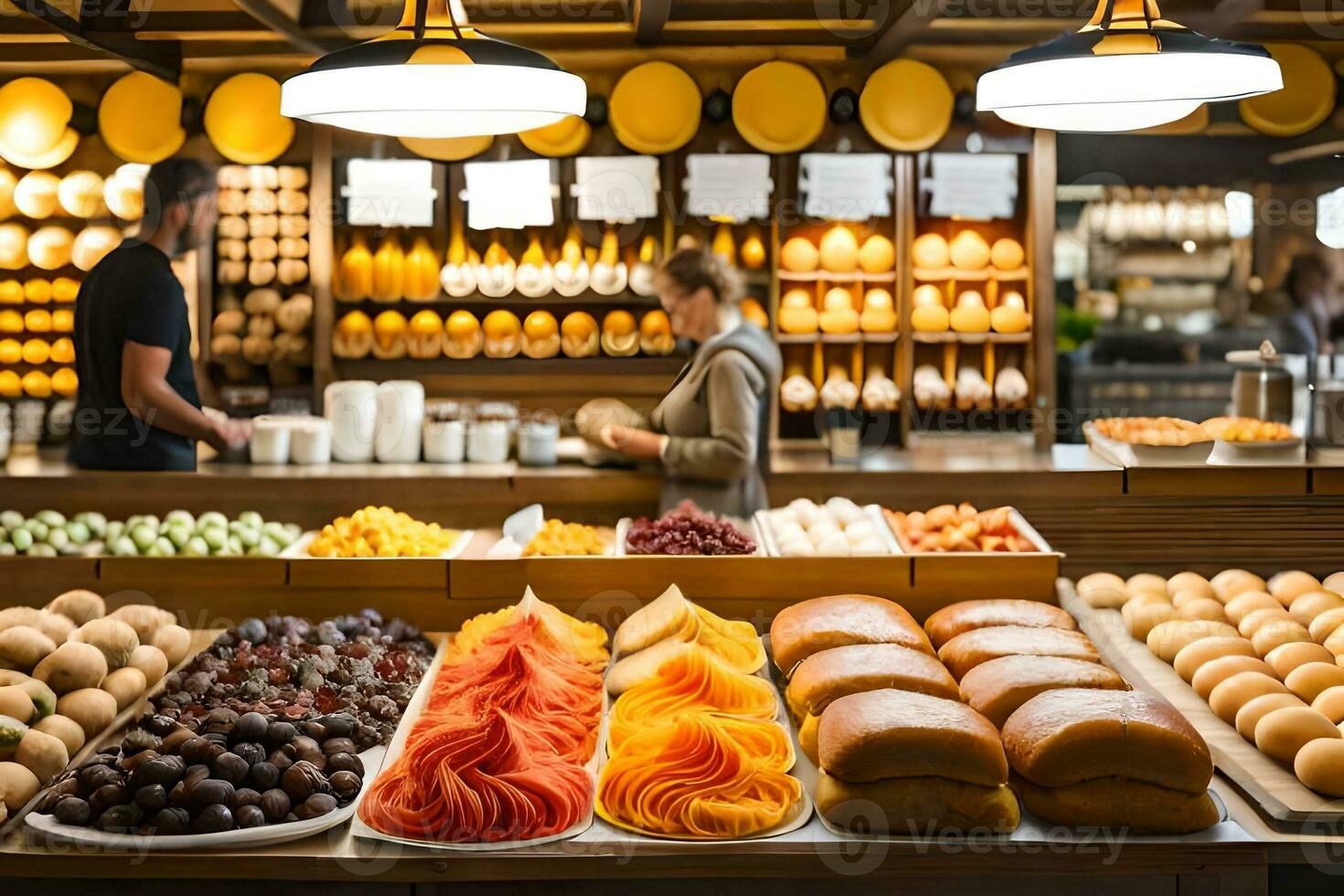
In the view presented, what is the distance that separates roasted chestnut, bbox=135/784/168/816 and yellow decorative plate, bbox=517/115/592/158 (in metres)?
3.77

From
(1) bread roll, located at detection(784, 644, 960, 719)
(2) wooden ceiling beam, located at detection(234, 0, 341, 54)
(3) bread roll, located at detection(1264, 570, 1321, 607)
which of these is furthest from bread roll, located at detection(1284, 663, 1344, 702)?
(2) wooden ceiling beam, located at detection(234, 0, 341, 54)

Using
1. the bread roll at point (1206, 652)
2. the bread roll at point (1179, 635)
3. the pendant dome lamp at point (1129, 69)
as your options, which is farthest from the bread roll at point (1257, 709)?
the pendant dome lamp at point (1129, 69)

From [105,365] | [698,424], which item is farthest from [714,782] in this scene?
[105,365]

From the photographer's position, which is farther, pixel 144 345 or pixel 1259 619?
pixel 144 345

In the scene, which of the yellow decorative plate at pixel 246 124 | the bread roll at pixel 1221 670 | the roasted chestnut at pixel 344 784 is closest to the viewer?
the roasted chestnut at pixel 344 784

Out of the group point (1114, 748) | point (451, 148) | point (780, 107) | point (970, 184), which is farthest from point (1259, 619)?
point (451, 148)

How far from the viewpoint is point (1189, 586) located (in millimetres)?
2996

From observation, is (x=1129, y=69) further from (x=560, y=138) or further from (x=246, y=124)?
(x=246, y=124)

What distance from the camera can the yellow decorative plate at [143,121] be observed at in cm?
530

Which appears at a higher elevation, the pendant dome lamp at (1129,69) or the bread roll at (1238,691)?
the pendant dome lamp at (1129,69)

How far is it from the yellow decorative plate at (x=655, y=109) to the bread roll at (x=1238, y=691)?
358cm

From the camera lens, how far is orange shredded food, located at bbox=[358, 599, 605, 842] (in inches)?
76.5

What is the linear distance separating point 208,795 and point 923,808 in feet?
3.81

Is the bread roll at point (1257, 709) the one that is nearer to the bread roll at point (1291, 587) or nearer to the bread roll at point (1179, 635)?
the bread roll at point (1179, 635)
